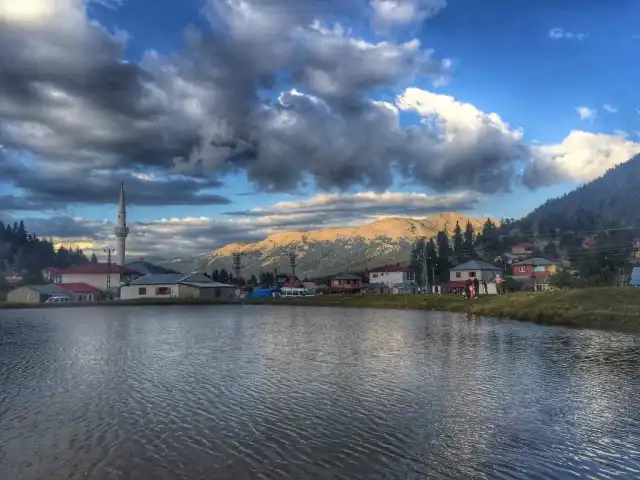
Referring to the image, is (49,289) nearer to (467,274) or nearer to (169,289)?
(169,289)

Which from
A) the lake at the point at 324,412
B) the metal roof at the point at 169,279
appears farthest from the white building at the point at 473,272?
the lake at the point at 324,412

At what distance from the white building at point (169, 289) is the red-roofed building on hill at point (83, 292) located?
421 inches

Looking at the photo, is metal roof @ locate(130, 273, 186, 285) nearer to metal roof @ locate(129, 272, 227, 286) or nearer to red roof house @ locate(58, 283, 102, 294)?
metal roof @ locate(129, 272, 227, 286)

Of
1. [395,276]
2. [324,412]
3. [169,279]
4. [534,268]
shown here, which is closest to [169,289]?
[169,279]

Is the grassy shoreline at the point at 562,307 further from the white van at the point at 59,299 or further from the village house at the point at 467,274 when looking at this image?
the white van at the point at 59,299

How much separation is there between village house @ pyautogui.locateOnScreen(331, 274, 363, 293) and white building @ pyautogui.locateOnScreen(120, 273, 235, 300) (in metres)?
39.1

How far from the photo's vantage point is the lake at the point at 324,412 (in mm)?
15703

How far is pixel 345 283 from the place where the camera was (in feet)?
634

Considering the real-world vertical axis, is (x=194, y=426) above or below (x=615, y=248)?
below

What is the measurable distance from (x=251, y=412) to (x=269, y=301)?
134417 millimetres

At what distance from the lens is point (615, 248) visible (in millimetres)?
186250

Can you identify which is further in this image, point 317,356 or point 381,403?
point 317,356

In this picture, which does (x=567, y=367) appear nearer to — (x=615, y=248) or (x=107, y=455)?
(x=107, y=455)

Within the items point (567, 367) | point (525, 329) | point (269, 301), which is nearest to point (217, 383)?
Result: point (567, 367)
